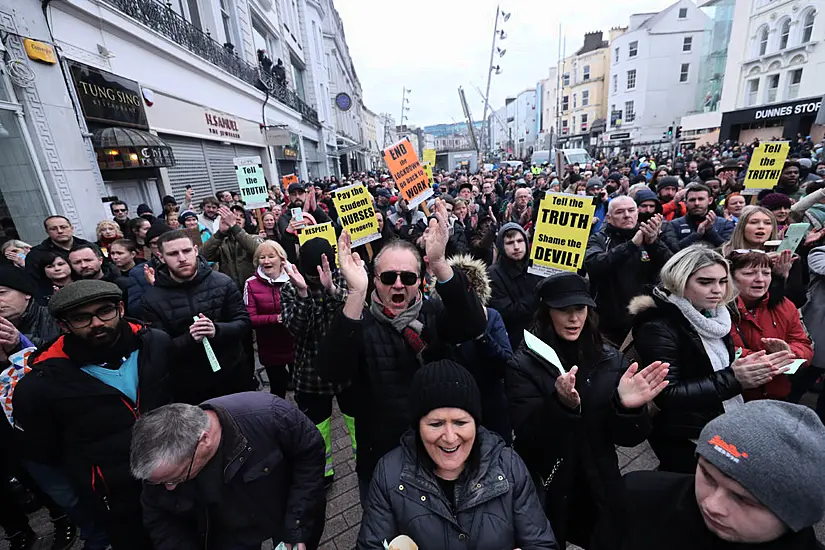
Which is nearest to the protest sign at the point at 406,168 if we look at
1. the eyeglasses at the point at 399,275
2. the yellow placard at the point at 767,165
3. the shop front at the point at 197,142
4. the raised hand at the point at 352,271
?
the raised hand at the point at 352,271

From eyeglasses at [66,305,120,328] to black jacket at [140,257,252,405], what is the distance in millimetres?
683

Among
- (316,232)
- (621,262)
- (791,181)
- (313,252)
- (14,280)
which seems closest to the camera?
(14,280)

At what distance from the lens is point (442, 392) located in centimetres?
177

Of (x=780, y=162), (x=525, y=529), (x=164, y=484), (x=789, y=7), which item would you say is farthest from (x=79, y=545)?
(x=789, y=7)

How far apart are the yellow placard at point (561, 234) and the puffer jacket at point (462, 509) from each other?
238 centimetres

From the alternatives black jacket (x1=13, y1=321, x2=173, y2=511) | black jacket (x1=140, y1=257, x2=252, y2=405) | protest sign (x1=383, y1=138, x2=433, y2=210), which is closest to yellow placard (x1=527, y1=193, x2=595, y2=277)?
protest sign (x1=383, y1=138, x2=433, y2=210)

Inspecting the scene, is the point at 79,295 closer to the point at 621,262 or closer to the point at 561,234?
the point at 561,234

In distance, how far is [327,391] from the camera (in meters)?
3.08

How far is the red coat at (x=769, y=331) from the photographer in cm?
270

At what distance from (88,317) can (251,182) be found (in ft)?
15.9

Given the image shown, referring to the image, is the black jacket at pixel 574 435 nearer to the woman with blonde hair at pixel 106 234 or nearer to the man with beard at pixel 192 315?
the man with beard at pixel 192 315

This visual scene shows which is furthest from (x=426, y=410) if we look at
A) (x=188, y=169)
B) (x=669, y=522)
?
(x=188, y=169)

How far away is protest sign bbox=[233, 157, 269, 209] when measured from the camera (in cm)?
647

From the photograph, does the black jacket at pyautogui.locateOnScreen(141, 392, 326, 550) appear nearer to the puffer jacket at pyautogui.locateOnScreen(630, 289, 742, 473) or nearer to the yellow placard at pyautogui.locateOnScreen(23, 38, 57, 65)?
the puffer jacket at pyautogui.locateOnScreen(630, 289, 742, 473)
